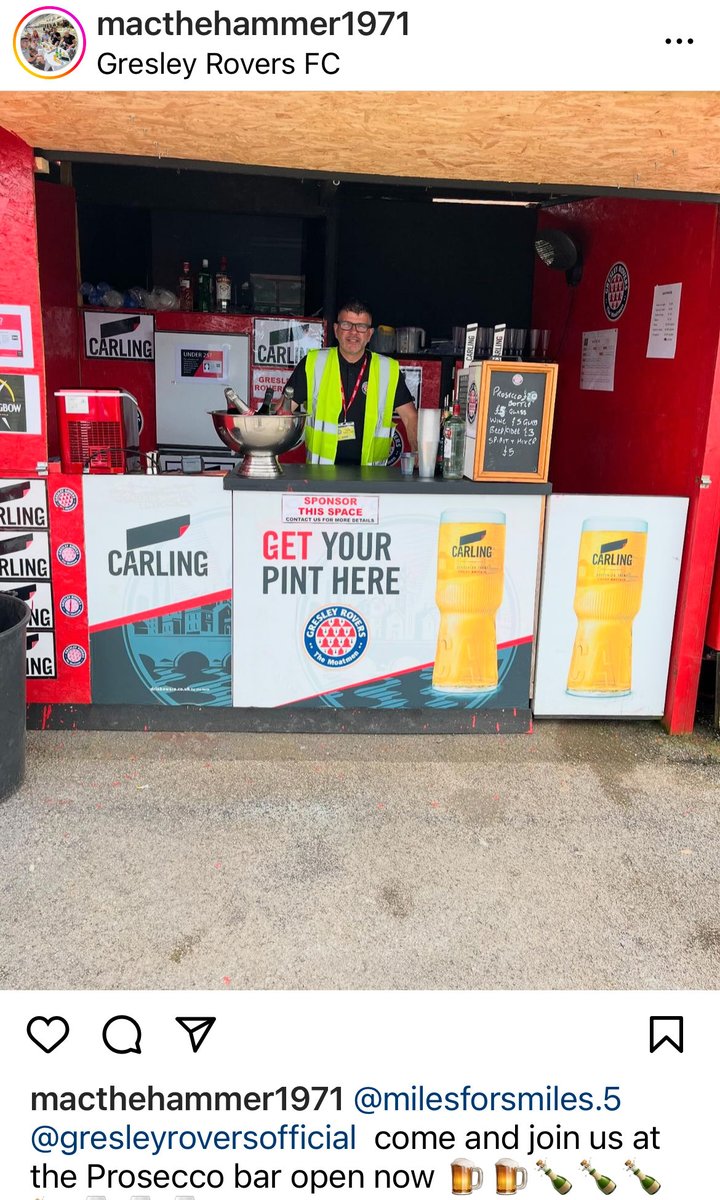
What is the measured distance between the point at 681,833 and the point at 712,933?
2.01 feet

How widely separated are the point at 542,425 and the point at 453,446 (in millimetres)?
396

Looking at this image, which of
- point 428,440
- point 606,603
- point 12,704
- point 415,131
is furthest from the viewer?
point 606,603

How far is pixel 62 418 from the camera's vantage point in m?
3.78

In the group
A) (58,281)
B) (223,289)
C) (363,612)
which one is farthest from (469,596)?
(223,289)

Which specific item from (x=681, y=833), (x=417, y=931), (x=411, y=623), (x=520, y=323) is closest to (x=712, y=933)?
(x=681, y=833)

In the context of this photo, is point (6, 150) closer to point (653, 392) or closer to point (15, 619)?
point (15, 619)

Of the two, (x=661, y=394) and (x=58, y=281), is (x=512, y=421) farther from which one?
(x=58, y=281)

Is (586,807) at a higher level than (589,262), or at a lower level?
lower

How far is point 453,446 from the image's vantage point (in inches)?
157
